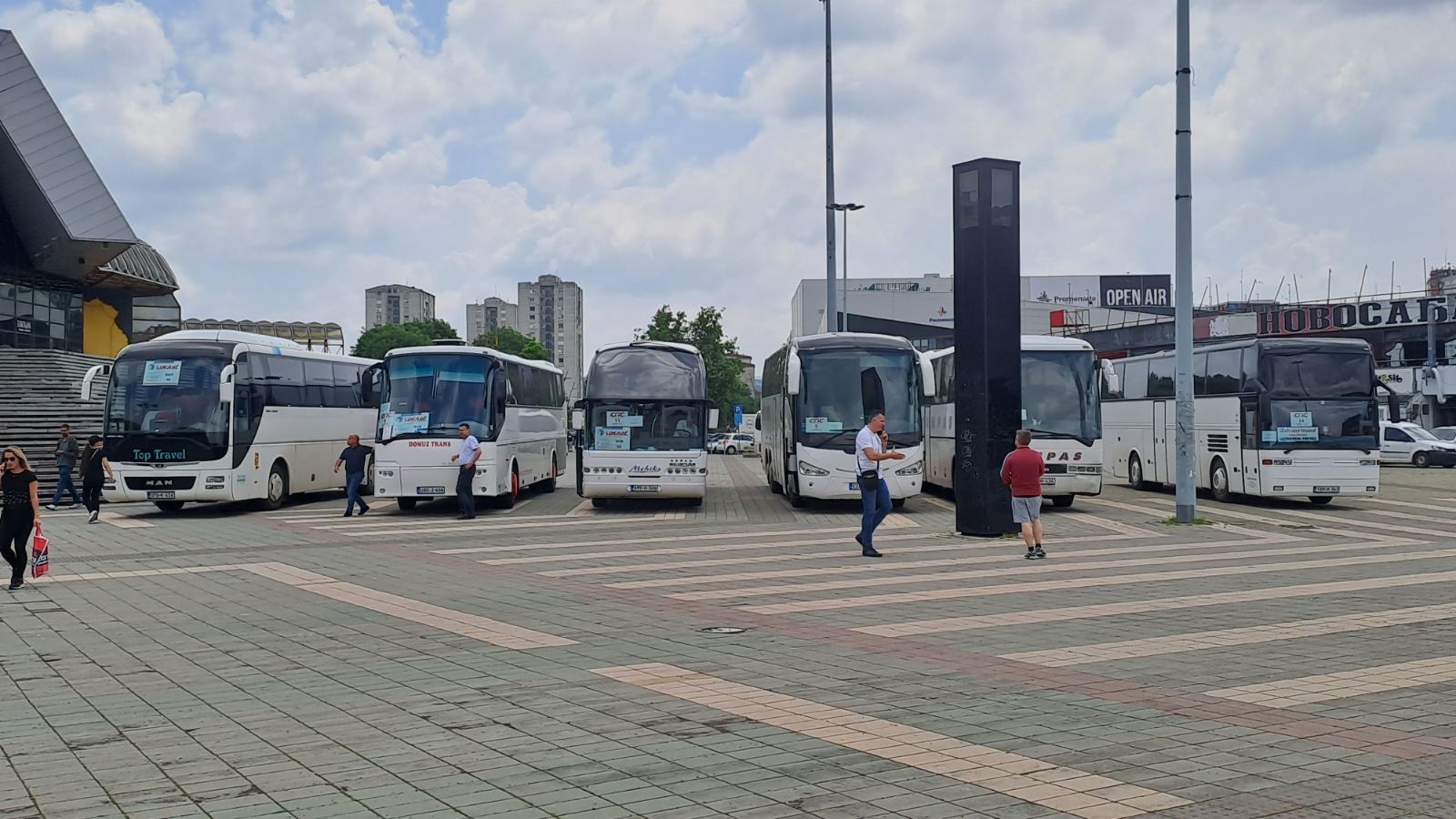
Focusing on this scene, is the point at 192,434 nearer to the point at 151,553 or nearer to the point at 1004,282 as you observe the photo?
the point at 151,553

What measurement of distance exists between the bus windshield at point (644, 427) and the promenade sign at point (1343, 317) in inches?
1754

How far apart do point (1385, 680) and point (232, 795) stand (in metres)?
6.50

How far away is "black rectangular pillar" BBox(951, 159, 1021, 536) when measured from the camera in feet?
61.7

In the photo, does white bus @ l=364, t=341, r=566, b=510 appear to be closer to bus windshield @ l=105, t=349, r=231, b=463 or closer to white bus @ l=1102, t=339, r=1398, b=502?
bus windshield @ l=105, t=349, r=231, b=463

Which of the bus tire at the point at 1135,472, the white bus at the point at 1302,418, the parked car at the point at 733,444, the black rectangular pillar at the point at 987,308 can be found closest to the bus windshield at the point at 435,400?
the black rectangular pillar at the point at 987,308

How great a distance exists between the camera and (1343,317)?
61.7 metres

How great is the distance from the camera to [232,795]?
5.63 m

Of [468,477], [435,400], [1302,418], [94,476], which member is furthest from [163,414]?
[1302,418]

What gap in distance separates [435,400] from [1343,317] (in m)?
51.4

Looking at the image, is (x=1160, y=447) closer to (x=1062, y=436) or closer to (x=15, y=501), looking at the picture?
(x=1062, y=436)

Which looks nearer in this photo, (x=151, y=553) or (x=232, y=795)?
(x=232, y=795)

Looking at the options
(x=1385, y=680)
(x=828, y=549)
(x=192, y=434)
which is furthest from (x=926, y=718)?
(x=192, y=434)

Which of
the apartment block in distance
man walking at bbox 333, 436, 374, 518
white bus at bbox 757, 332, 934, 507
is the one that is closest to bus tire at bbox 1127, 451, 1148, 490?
white bus at bbox 757, 332, 934, 507

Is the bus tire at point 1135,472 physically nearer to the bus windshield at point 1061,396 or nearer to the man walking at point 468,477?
the bus windshield at point 1061,396
